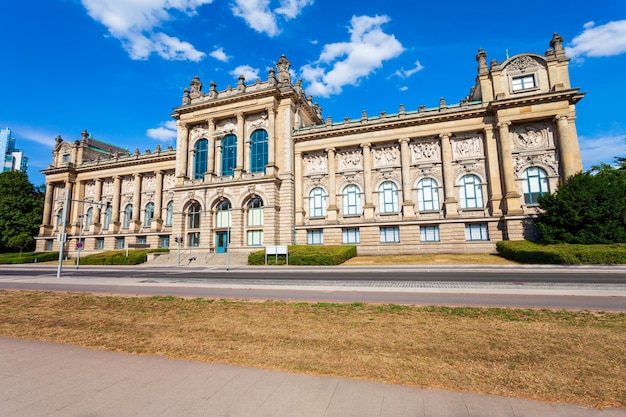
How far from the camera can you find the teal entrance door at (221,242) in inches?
1590

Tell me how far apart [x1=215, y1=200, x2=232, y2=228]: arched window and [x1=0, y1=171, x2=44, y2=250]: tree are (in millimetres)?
37692

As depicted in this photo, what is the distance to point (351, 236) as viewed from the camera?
38.4 m

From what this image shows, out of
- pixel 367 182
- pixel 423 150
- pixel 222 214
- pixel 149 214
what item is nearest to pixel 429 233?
pixel 367 182

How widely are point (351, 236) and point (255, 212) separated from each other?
12570 mm

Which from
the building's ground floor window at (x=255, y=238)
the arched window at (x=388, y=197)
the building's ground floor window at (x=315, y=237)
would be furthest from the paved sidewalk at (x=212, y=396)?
the arched window at (x=388, y=197)

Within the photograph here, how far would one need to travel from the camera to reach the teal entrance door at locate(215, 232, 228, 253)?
1590 inches

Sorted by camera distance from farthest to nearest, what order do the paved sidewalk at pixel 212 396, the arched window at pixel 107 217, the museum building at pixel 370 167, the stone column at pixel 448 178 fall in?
the arched window at pixel 107 217 → the stone column at pixel 448 178 → the museum building at pixel 370 167 → the paved sidewalk at pixel 212 396

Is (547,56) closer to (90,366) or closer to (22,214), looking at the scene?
(90,366)

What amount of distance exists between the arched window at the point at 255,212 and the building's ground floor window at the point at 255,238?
1.06m

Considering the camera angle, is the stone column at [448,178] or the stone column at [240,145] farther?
the stone column at [240,145]

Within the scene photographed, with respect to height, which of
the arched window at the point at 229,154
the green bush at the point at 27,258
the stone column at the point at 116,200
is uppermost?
the arched window at the point at 229,154

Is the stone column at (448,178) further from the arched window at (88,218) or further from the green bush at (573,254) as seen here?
the arched window at (88,218)

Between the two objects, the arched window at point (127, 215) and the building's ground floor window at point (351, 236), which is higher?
the arched window at point (127, 215)

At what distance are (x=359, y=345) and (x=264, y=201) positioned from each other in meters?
A: 33.7
